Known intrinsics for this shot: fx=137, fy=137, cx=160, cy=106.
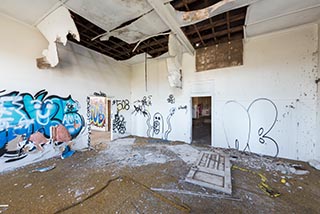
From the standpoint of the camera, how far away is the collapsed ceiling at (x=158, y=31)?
2.92m

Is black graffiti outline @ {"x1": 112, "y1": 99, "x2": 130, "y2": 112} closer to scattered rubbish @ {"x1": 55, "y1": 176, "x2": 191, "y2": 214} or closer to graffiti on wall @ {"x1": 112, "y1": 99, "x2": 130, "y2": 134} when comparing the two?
graffiti on wall @ {"x1": 112, "y1": 99, "x2": 130, "y2": 134}

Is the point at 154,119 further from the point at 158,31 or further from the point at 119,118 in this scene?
the point at 158,31

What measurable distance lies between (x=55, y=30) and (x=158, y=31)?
2360mm

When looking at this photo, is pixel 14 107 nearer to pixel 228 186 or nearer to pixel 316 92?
pixel 228 186

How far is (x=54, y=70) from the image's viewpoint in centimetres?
382

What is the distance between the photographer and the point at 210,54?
15.3 ft

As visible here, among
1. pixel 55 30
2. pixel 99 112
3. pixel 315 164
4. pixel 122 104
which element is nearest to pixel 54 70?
pixel 55 30

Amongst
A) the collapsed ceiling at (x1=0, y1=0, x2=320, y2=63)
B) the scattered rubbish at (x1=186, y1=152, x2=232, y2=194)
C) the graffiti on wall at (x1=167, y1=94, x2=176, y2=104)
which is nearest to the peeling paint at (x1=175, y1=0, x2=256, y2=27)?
the collapsed ceiling at (x1=0, y1=0, x2=320, y2=63)

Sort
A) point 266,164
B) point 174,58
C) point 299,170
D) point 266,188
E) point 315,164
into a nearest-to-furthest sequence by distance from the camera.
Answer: point 266,188 → point 299,170 → point 315,164 → point 266,164 → point 174,58

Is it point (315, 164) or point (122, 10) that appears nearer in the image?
point (122, 10)

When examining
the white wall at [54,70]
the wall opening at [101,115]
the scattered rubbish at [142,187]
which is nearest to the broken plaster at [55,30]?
the white wall at [54,70]

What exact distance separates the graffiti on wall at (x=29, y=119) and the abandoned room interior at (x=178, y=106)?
0.02 meters

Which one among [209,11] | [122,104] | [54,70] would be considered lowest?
[122,104]

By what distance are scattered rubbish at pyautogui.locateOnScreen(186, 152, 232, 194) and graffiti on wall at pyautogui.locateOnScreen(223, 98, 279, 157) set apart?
1.18m
